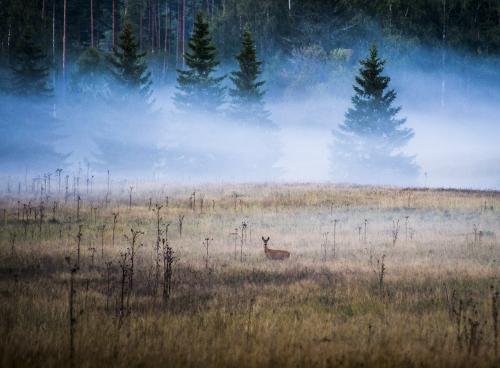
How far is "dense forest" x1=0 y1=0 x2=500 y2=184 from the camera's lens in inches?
1710

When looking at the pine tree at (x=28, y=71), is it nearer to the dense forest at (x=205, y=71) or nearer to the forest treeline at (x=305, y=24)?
the dense forest at (x=205, y=71)

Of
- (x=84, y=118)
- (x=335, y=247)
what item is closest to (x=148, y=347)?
(x=335, y=247)

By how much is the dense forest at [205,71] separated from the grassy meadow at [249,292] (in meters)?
23.4

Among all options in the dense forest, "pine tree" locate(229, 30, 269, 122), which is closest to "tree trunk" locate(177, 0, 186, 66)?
the dense forest

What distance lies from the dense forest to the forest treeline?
132 mm

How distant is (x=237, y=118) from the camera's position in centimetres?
4438

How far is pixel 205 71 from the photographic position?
142ft

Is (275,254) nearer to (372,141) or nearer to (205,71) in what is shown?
(372,141)

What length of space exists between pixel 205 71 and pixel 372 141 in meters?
13.3

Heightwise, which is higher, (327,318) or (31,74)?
(31,74)

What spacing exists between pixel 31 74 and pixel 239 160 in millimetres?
16961

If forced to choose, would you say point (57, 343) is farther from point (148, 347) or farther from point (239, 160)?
point (239, 160)

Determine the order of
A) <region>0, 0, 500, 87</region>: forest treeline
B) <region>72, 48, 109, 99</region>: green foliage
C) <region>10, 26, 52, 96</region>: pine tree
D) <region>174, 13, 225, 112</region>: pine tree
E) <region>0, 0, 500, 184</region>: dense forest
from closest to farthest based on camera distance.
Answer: <region>174, 13, 225, 112</region>: pine tree, <region>10, 26, 52, 96</region>: pine tree, <region>0, 0, 500, 184</region>: dense forest, <region>72, 48, 109, 99</region>: green foliage, <region>0, 0, 500, 87</region>: forest treeline

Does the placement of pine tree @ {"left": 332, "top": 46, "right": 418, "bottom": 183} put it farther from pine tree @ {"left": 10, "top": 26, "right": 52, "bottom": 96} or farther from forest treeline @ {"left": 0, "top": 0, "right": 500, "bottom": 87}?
pine tree @ {"left": 10, "top": 26, "right": 52, "bottom": 96}
